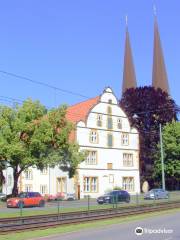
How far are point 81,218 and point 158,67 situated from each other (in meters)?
130

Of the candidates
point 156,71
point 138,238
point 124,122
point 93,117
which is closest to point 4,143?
point 93,117

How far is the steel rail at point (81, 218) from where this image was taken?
25.0m

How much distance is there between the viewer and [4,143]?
51.7 m

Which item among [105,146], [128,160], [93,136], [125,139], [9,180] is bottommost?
[9,180]

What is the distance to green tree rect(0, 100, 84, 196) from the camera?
52.5m

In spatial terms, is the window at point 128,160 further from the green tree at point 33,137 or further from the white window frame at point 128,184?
the green tree at point 33,137

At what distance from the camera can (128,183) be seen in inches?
2968

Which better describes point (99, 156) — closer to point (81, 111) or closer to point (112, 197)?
point (81, 111)

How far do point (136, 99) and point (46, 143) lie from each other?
121ft

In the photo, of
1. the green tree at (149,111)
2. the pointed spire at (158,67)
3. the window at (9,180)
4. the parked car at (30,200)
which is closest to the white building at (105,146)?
the green tree at (149,111)

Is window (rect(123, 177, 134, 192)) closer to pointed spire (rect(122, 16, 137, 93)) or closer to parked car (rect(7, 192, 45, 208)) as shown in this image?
parked car (rect(7, 192, 45, 208))

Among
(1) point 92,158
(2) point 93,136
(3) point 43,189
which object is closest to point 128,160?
(1) point 92,158

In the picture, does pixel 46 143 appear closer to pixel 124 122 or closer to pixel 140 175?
pixel 124 122

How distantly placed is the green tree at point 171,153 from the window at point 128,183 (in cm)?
745
